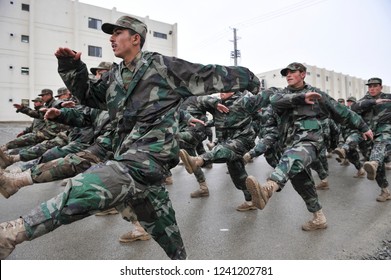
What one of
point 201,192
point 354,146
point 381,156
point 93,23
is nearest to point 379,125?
point 381,156

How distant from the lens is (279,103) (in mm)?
4023

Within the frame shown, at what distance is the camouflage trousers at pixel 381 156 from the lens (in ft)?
16.2

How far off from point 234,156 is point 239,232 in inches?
47.3

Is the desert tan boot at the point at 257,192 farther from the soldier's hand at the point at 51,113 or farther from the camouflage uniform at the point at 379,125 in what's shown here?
the camouflage uniform at the point at 379,125

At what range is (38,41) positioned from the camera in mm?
25828

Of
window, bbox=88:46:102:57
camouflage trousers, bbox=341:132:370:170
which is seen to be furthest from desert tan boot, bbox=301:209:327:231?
window, bbox=88:46:102:57

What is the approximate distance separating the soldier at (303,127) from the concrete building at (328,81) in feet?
112

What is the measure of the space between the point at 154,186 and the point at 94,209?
1.92 ft

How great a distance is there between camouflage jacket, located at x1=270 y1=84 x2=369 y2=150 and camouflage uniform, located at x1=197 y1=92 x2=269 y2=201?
81cm

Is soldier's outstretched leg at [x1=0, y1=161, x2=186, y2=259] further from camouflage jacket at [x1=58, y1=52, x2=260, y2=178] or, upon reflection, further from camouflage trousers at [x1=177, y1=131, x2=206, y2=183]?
camouflage trousers at [x1=177, y1=131, x2=206, y2=183]

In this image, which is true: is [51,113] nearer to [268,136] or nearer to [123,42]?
[123,42]

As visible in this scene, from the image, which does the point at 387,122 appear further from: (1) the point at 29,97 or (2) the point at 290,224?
(1) the point at 29,97

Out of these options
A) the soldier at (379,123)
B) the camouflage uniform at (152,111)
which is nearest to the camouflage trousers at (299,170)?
the camouflage uniform at (152,111)

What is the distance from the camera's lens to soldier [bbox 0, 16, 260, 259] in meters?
2.21
